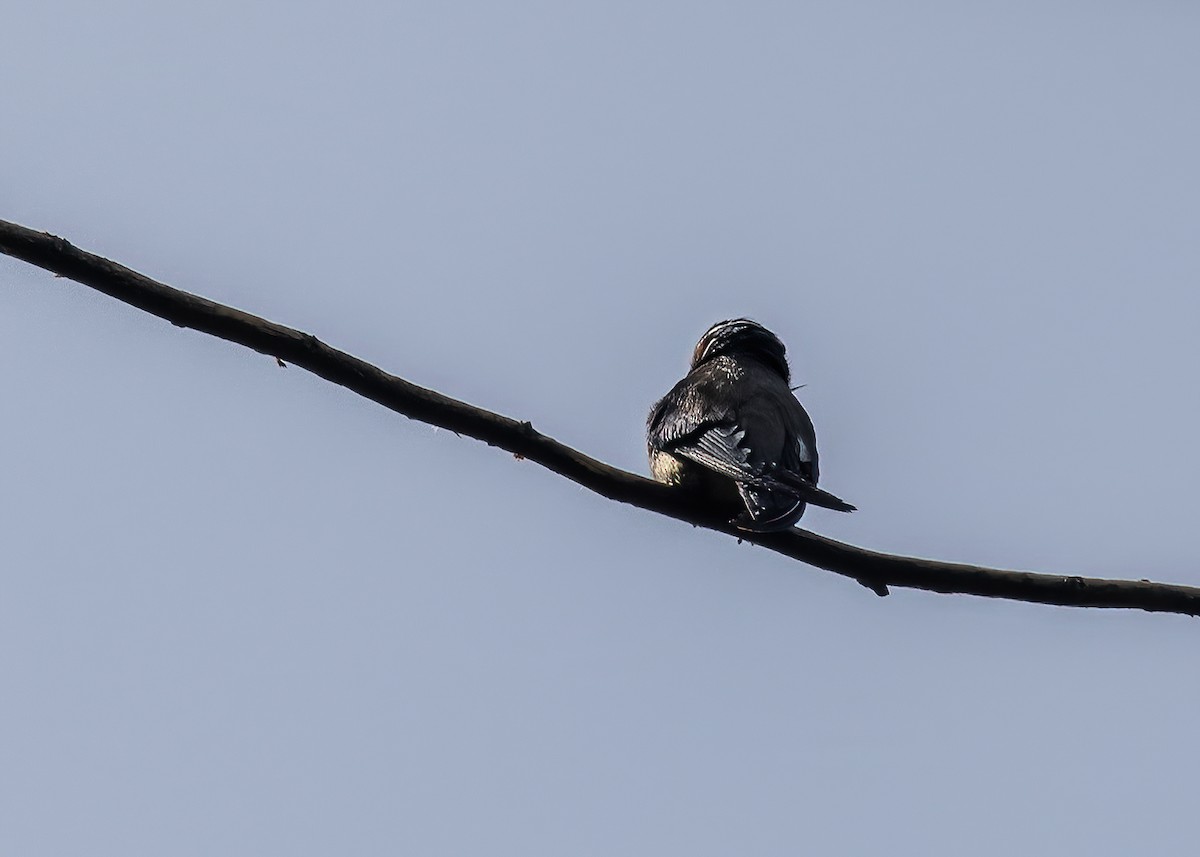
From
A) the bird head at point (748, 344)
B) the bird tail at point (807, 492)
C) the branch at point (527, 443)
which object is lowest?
the branch at point (527, 443)

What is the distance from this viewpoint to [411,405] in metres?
3.11

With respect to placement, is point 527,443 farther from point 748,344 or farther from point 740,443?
point 748,344

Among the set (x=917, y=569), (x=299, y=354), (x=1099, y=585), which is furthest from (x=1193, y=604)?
(x=299, y=354)

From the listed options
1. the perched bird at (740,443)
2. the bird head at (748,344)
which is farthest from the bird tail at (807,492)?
the bird head at (748,344)

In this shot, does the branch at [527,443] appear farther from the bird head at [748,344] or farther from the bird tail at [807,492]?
the bird head at [748,344]

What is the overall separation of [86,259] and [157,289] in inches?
5.7

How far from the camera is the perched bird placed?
4.41 m

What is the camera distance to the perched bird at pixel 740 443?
4414 millimetres

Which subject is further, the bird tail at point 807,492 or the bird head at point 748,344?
the bird head at point 748,344

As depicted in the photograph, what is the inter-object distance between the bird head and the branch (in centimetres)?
330

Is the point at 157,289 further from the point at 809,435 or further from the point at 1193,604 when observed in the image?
the point at 809,435

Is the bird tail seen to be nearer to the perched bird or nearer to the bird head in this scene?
the perched bird

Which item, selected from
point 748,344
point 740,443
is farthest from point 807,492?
point 748,344

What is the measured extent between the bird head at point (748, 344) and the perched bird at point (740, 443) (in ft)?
0.64
